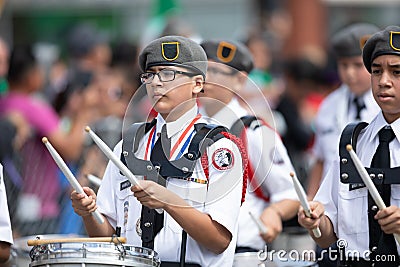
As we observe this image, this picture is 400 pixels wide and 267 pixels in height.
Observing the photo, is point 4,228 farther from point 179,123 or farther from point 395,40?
point 395,40

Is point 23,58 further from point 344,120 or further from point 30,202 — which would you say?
point 344,120

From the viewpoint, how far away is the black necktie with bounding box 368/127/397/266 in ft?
17.4

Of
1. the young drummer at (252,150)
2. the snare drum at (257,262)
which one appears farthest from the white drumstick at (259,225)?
the snare drum at (257,262)

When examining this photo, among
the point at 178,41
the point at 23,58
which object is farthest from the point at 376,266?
the point at 23,58

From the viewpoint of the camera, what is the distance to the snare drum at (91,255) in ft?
15.4

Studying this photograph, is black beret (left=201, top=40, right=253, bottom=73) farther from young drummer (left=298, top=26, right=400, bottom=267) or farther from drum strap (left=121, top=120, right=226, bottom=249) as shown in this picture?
drum strap (left=121, top=120, right=226, bottom=249)

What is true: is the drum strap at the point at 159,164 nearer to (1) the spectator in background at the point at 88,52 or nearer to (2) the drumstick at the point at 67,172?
(2) the drumstick at the point at 67,172

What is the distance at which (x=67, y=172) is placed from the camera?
16.3ft

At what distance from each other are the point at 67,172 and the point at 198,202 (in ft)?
2.32

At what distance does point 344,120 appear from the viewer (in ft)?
26.3

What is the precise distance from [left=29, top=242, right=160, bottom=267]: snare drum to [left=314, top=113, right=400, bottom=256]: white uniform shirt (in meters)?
1.22

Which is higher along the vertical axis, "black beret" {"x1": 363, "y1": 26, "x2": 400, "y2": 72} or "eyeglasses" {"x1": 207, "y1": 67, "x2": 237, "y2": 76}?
"eyeglasses" {"x1": 207, "y1": 67, "x2": 237, "y2": 76}

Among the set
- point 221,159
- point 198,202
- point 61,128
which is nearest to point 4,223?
point 198,202

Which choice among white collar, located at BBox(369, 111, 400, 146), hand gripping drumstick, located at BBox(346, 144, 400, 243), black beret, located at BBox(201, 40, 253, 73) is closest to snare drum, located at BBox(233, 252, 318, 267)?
white collar, located at BBox(369, 111, 400, 146)
